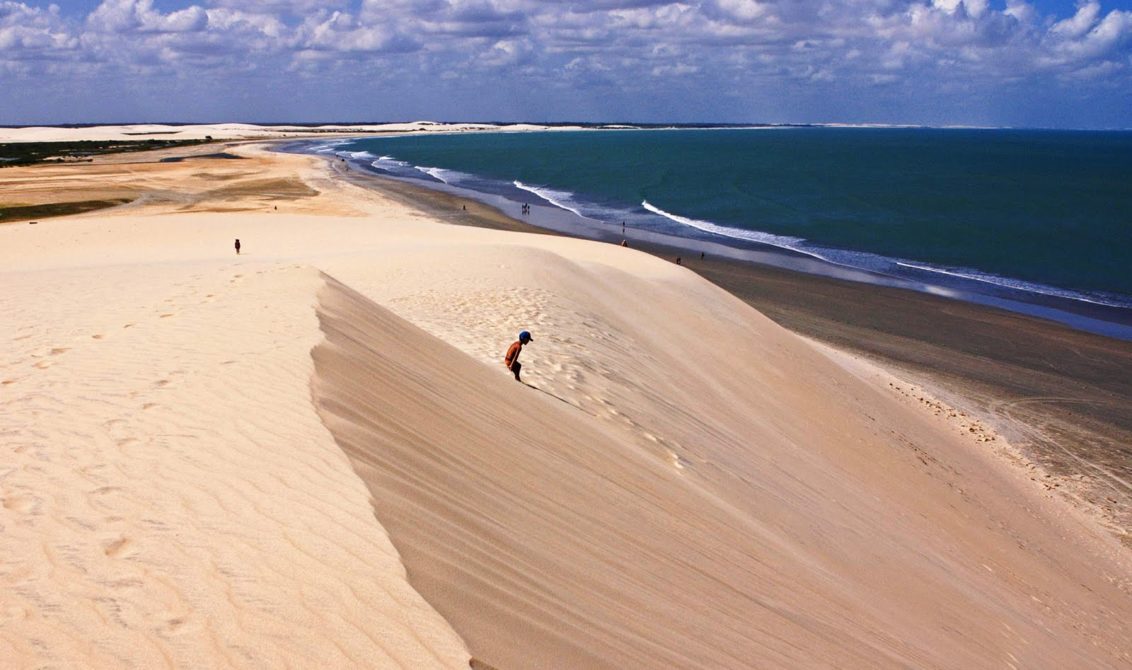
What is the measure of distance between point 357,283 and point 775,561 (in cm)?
1069

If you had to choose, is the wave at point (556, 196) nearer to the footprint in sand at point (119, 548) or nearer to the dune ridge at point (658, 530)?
the dune ridge at point (658, 530)

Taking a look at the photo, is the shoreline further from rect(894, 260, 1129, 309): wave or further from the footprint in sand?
the footprint in sand

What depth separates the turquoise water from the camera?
36.3 m

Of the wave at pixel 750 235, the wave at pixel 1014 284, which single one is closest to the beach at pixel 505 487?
the wave at pixel 1014 284

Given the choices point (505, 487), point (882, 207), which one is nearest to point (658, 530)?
point (505, 487)

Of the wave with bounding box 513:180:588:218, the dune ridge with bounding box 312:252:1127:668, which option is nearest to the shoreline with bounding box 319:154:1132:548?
the dune ridge with bounding box 312:252:1127:668

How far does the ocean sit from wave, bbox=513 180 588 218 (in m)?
0.13

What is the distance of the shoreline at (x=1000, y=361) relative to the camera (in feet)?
50.2

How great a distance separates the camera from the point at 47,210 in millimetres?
37562

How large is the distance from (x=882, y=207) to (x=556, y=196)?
21613 mm

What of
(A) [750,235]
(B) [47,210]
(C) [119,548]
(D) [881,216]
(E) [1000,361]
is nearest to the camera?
(C) [119,548]

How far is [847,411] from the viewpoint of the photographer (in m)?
14.1

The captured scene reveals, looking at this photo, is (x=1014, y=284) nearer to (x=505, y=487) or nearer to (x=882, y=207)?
(x=882, y=207)

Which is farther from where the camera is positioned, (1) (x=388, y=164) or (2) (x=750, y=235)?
(1) (x=388, y=164)
